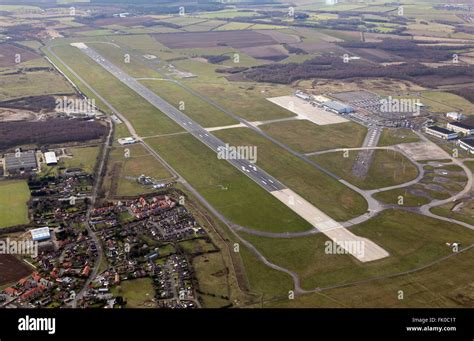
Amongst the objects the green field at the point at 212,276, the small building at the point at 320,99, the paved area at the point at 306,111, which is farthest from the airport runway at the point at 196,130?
the small building at the point at 320,99

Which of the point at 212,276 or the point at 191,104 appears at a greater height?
the point at 191,104

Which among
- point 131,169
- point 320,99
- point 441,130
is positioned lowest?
point 131,169

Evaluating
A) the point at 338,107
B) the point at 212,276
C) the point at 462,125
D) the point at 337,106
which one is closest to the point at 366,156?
the point at 462,125

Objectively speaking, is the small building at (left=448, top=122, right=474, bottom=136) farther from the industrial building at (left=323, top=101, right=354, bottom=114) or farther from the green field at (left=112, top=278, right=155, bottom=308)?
the green field at (left=112, top=278, right=155, bottom=308)

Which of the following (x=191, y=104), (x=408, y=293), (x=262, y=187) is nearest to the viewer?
(x=408, y=293)

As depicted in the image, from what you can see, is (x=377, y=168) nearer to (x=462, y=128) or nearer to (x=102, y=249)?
(x=462, y=128)
